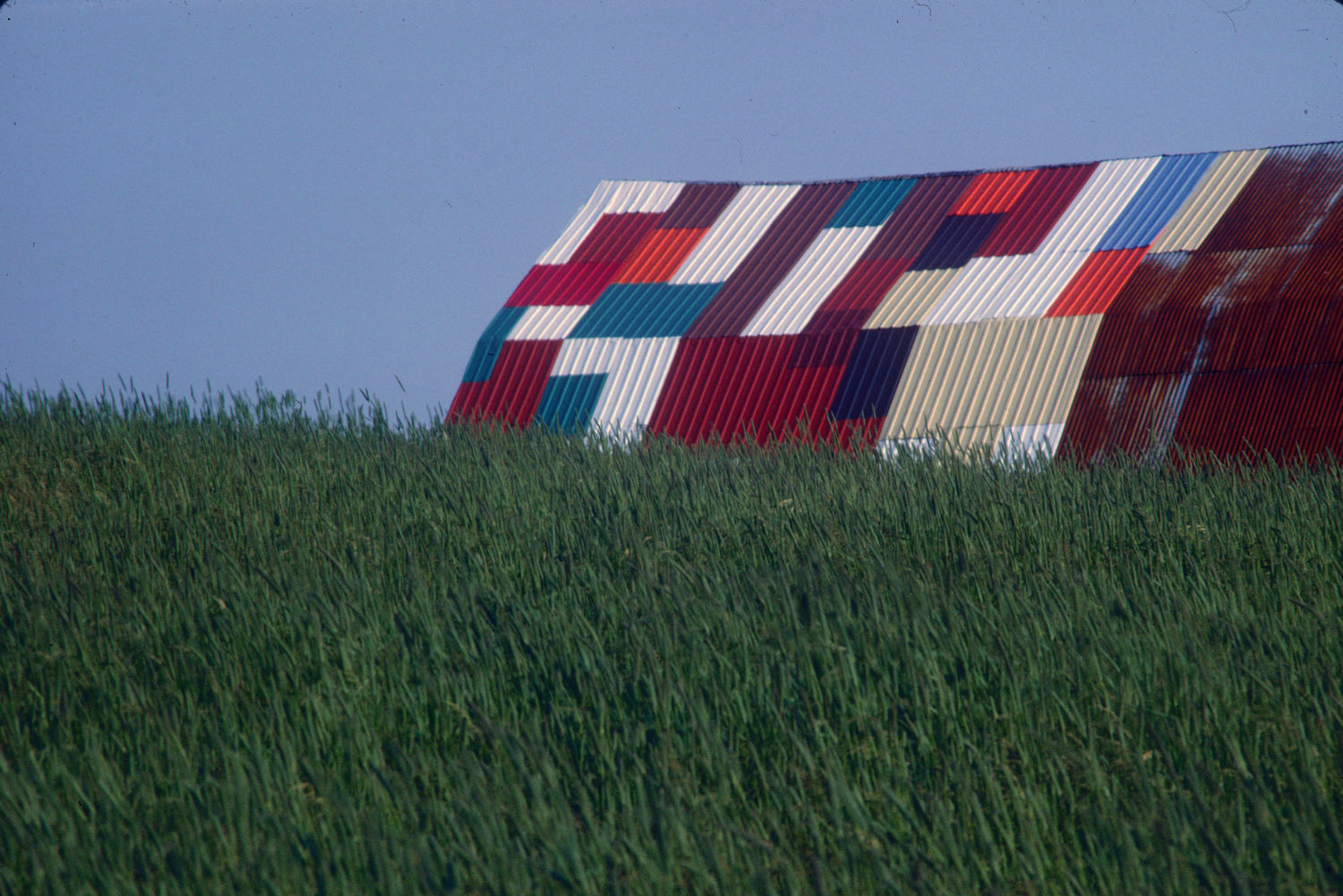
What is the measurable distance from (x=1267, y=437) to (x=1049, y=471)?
14.9 ft

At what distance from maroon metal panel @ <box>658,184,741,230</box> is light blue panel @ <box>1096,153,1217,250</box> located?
6796 mm

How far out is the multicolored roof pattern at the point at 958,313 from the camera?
13078 mm

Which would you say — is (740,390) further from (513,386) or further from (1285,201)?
(1285,201)

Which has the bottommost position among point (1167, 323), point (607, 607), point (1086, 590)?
point (1086, 590)

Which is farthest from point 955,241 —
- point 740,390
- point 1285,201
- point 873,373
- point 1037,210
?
point 1285,201

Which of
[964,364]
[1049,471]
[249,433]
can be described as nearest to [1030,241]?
[964,364]

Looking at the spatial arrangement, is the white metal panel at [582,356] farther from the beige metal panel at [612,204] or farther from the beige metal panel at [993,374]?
the beige metal panel at [993,374]

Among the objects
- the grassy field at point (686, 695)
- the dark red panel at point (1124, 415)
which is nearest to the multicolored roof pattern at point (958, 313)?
the dark red panel at point (1124, 415)

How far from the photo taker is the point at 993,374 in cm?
1461

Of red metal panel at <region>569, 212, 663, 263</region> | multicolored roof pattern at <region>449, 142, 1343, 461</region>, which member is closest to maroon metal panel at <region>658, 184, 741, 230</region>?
multicolored roof pattern at <region>449, 142, 1343, 461</region>

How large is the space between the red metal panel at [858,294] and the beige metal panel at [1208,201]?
12.4ft

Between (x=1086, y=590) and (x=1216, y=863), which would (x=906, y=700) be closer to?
(x=1216, y=863)

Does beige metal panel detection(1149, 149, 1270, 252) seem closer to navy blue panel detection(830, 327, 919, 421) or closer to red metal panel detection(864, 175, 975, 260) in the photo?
red metal panel detection(864, 175, 975, 260)

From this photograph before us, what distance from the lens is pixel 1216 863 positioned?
307 cm
